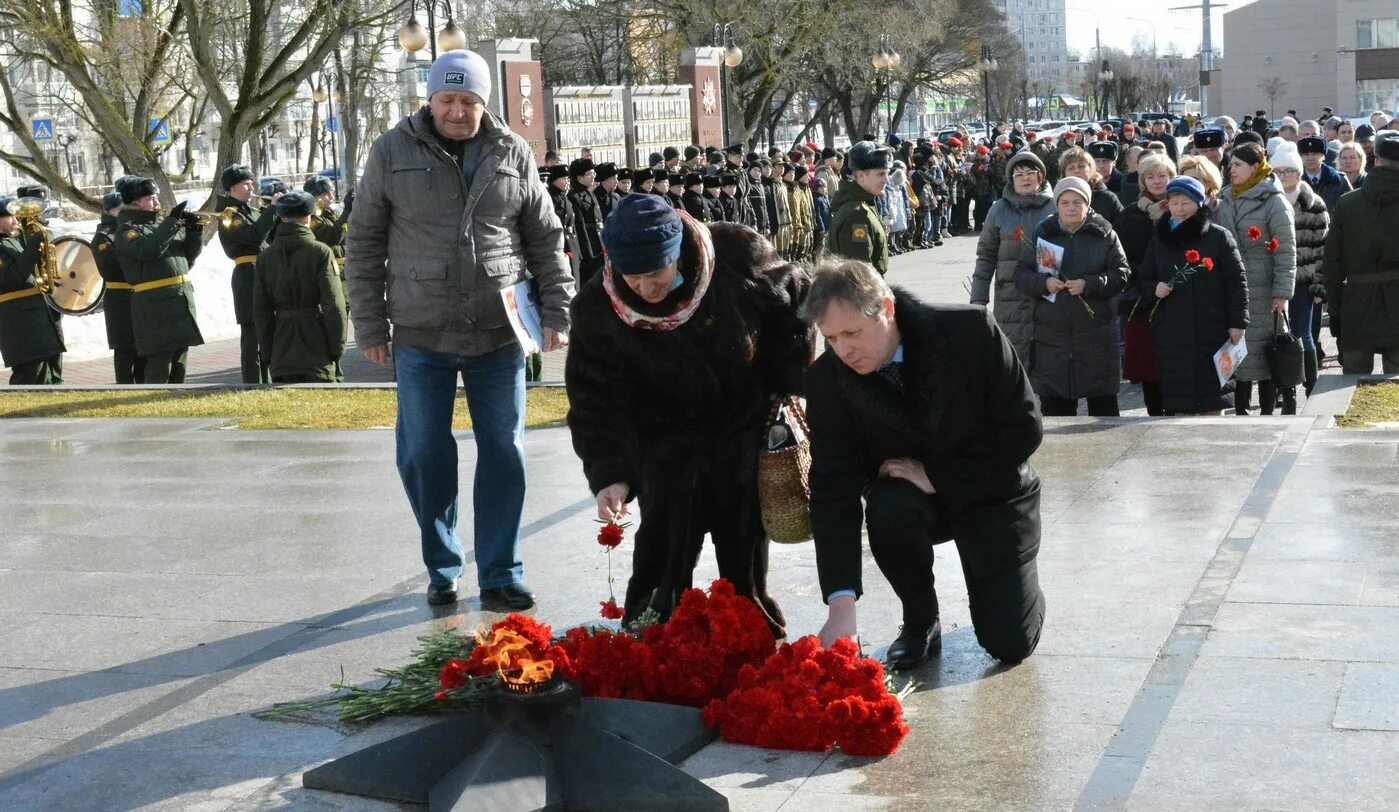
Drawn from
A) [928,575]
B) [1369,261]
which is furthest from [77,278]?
[928,575]

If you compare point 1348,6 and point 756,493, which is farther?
point 1348,6

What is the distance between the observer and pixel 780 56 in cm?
4400

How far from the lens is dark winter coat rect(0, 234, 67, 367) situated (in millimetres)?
13695

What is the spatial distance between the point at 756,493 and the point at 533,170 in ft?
5.27

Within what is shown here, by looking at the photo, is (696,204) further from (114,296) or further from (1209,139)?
(1209,139)

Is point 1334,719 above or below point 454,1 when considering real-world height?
below

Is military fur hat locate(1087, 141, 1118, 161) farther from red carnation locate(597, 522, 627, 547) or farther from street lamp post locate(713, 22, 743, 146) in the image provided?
street lamp post locate(713, 22, 743, 146)

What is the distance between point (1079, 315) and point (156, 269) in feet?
23.6

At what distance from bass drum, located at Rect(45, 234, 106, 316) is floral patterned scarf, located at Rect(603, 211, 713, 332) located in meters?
10.6

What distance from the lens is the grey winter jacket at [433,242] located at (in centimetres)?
592

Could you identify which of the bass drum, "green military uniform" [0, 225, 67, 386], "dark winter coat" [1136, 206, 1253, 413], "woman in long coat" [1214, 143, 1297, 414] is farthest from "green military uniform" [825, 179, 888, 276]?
the bass drum

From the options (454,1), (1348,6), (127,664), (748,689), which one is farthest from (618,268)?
(1348,6)

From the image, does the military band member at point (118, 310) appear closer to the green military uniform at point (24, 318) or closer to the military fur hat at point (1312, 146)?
the green military uniform at point (24, 318)

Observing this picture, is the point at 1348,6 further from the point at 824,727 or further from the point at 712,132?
the point at 824,727
